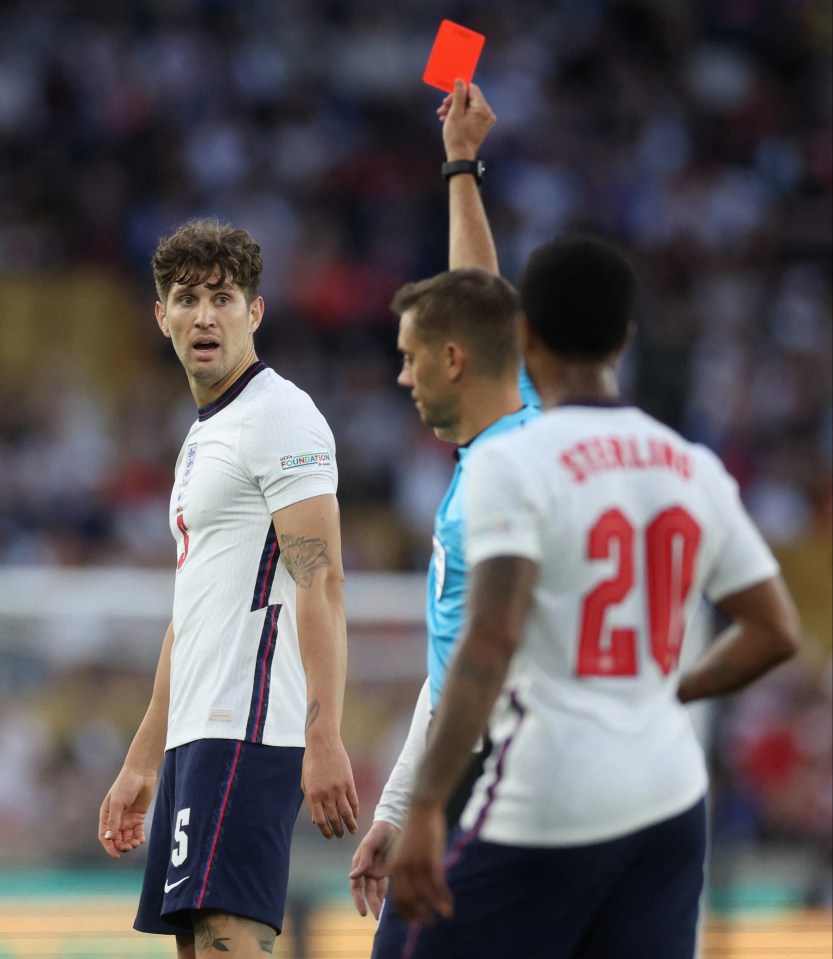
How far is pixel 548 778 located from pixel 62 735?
5.26 metres

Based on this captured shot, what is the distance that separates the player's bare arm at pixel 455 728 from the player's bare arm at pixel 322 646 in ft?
3.07

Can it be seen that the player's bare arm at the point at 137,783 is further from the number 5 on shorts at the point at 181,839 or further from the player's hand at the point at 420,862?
the player's hand at the point at 420,862

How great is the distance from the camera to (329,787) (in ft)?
11.5

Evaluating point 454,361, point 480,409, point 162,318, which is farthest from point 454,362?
point 162,318

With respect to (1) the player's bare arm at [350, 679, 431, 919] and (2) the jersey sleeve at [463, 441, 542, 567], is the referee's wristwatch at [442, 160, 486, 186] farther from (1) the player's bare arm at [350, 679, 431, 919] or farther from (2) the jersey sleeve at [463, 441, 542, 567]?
(2) the jersey sleeve at [463, 441, 542, 567]

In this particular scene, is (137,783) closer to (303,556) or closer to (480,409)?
(303,556)

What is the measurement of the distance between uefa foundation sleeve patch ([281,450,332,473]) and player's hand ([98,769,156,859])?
93 cm

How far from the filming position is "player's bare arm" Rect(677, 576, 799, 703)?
9.47 feet

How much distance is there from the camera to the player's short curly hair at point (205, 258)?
13.3 feet

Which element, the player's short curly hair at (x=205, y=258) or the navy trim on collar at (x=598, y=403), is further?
the player's short curly hair at (x=205, y=258)

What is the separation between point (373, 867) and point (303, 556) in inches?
28.5

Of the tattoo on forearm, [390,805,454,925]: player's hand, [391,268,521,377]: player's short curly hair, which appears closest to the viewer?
[390,805,454,925]: player's hand

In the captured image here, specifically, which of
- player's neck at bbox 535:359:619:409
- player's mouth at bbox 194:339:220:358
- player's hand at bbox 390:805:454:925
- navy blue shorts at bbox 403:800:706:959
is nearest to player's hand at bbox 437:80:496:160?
player's mouth at bbox 194:339:220:358

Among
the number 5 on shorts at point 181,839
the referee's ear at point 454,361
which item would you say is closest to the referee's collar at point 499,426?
the referee's ear at point 454,361
